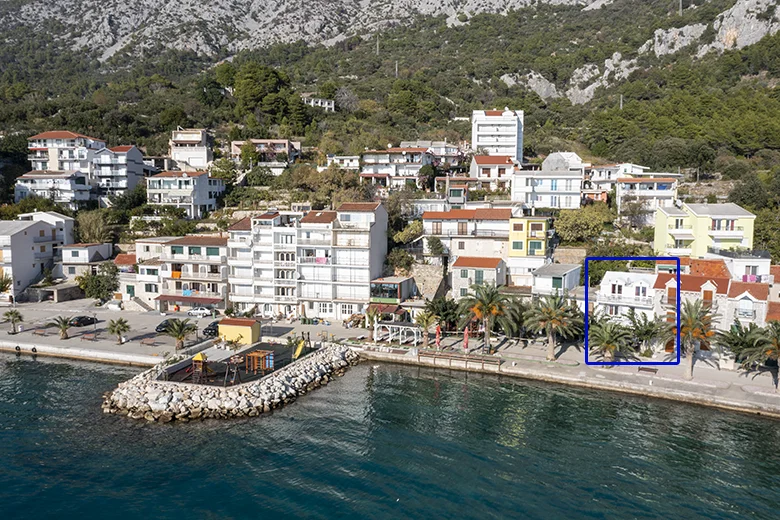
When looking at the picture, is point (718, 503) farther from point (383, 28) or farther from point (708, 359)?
point (383, 28)

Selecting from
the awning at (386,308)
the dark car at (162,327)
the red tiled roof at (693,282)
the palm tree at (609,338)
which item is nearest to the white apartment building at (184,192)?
the dark car at (162,327)

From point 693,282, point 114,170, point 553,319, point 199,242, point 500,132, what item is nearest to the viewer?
point 553,319

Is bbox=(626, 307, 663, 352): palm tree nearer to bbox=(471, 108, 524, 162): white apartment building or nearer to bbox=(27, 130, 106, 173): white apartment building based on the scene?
bbox=(471, 108, 524, 162): white apartment building

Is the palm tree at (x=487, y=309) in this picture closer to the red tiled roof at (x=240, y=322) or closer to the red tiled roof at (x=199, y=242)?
the red tiled roof at (x=240, y=322)

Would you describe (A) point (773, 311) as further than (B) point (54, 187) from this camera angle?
No

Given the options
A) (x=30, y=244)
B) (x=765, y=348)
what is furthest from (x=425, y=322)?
(x=30, y=244)

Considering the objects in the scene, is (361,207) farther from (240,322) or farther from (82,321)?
(82,321)

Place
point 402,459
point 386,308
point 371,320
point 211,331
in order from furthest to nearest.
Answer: point 386,308
point 371,320
point 211,331
point 402,459
